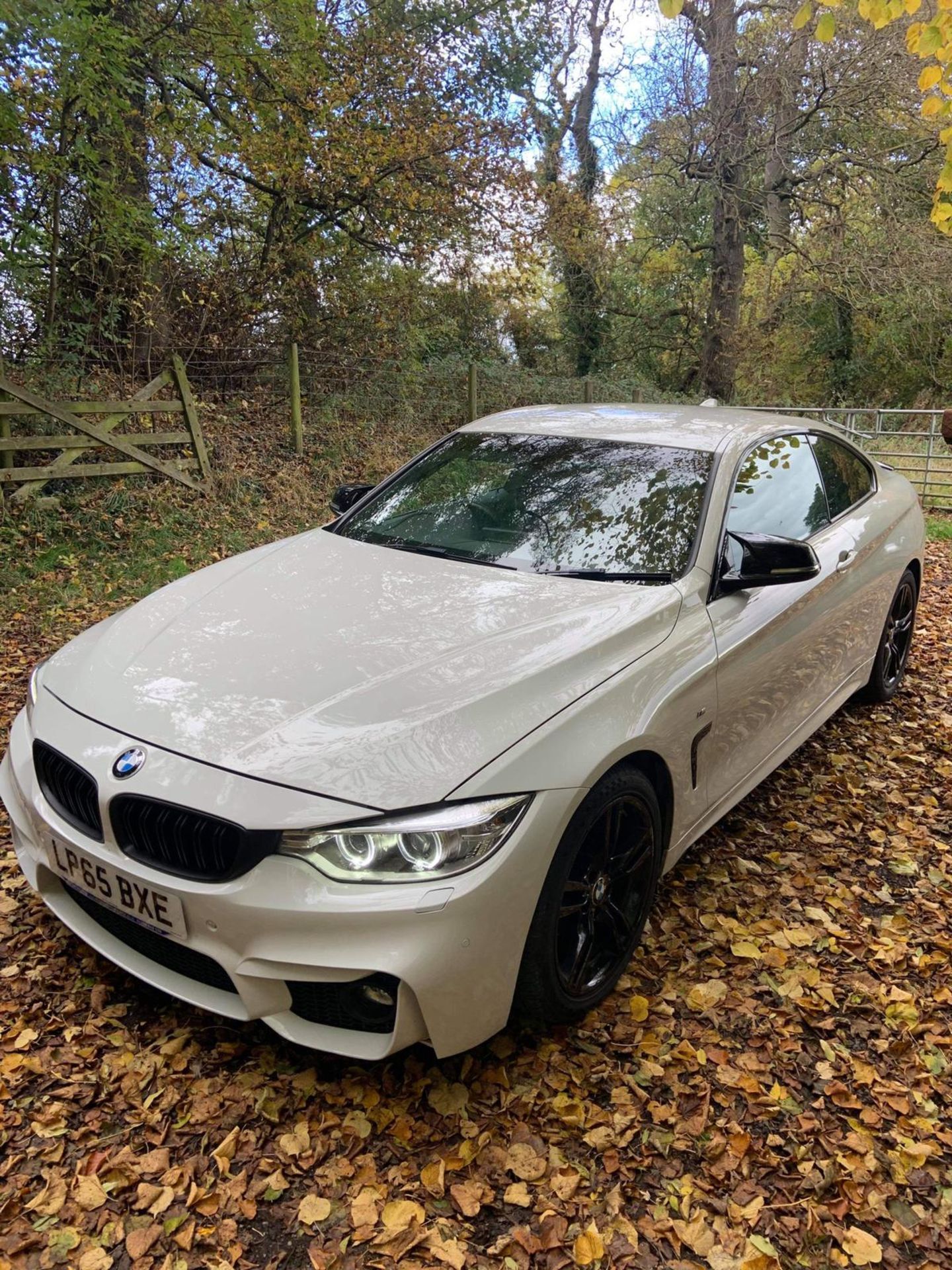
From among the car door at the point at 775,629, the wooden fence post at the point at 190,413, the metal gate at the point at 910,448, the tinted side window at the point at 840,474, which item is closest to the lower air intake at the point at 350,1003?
the car door at the point at 775,629

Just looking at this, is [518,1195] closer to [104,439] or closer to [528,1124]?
[528,1124]

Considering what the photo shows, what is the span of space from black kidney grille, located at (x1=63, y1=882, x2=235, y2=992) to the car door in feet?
5.40

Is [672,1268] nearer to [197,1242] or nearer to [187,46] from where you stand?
[197,1242]

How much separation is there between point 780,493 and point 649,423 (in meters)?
0.61

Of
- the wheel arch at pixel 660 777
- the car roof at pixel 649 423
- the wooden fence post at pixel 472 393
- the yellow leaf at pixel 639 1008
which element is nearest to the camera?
the wheel arch at pixel 660 777

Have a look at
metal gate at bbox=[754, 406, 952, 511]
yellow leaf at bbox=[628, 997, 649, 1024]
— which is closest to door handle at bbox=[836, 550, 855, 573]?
yellow leaf at bbox=[628, 997, 649, 1024]

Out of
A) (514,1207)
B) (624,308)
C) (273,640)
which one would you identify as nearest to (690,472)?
(273,640)

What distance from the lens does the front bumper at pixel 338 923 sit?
190cm

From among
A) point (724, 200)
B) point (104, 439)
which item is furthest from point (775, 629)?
point (724, 200)

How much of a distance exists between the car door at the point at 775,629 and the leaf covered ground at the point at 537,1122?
0.65 m

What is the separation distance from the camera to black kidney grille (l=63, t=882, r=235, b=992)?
82.0 inches

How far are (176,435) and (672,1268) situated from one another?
28.1ft

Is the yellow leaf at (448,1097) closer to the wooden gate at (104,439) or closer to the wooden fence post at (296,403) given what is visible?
the wooden gate at (104,439)

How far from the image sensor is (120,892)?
212cm
